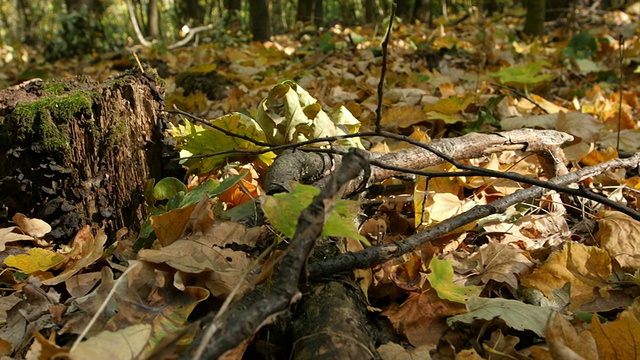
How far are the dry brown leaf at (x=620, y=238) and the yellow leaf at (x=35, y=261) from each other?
4.85ft

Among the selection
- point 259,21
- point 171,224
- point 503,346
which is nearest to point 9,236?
point 171,224

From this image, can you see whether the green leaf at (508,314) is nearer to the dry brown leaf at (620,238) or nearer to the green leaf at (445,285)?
the green leaf at (445,285)

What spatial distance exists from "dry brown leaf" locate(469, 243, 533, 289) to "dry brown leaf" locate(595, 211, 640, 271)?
0.25 m

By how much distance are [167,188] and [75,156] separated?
0.95 ft

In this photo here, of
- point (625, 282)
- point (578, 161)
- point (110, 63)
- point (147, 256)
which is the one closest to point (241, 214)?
point (147, 256)

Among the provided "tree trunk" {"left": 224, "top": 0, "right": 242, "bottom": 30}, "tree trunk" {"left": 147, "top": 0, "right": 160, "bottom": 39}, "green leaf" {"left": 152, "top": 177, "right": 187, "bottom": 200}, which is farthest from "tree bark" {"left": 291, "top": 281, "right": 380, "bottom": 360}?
"tree trunk" {"left": 147, "top": 0, "right": 160, "bottom": 39}

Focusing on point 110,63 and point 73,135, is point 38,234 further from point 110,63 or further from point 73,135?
point 110,63

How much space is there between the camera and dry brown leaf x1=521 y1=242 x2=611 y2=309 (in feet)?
4.23

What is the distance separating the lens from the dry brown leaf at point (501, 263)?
130 centimetres

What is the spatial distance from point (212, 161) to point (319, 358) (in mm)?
1064

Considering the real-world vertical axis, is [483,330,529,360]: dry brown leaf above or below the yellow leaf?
below

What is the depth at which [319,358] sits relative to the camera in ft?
2.81

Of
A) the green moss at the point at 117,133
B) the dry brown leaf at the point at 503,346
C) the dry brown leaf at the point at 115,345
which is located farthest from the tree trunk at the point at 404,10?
the dry brown leaf at the point at 115,345

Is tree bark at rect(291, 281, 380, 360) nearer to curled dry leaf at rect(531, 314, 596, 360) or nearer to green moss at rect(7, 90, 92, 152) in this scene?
curled dry leaf at rect(531, 314, 596, 360)
